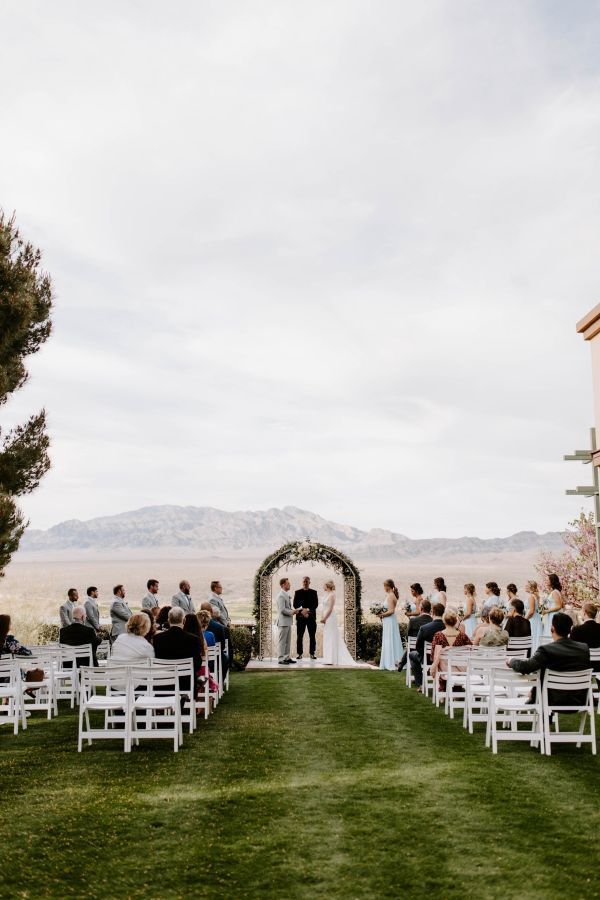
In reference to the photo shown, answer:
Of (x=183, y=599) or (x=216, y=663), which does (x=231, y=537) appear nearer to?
(x=183, y=599)

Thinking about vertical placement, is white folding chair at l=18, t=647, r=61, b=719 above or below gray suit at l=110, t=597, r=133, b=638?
below

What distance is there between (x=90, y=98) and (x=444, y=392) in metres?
70.8

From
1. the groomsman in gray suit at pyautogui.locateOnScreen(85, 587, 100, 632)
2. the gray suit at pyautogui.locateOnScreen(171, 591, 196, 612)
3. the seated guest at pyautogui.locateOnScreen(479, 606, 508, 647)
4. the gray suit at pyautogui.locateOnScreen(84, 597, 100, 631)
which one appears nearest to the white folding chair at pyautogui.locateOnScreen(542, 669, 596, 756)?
the seated guest at pyautogui.locateOnScreen(479, 606, 508, 647)

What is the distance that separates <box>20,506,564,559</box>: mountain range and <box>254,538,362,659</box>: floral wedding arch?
112635 mm

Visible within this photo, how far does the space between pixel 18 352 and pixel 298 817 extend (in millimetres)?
11927

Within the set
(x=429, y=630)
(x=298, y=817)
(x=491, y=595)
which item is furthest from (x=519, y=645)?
(x=298, y=817)

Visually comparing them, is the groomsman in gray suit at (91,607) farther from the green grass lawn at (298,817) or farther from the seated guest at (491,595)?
the seated guest at (491,595)

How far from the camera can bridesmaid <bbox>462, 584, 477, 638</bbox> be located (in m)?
15.1

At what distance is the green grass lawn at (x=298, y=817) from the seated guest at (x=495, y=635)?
6.04 feet

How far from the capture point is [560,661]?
8266 millimetres

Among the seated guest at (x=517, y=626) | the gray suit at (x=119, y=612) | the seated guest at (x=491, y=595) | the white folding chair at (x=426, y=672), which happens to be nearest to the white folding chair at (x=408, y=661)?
the white folding chair at (x=426, y=672)

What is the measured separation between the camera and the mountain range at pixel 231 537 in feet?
450

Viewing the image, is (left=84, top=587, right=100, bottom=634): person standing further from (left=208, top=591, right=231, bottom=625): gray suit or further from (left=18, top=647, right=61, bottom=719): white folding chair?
(left=18, top=647, right=61, bottom=719): white folding chair

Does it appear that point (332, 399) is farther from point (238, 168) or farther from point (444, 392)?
point (238, 168)
